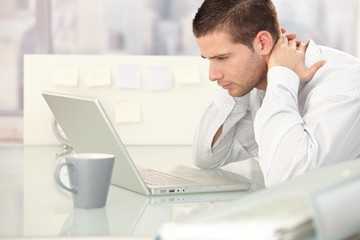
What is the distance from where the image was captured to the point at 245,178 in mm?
1700

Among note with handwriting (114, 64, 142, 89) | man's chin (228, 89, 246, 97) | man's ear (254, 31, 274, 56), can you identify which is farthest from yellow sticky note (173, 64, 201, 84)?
man's ear (254, 31, 274, 56)

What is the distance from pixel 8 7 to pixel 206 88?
2.14 m

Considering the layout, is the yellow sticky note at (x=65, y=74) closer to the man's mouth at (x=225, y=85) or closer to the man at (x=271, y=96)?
the man at (x=271, y=96)

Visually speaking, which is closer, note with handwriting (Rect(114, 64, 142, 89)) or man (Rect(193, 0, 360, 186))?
man (Rect(193, 0, 360, 186))

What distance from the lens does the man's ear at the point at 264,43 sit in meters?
1.70

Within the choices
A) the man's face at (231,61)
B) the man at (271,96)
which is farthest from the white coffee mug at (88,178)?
the man's face at (231,61)

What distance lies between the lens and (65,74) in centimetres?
231

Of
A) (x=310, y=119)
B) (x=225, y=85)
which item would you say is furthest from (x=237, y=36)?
(x=310, y=119)

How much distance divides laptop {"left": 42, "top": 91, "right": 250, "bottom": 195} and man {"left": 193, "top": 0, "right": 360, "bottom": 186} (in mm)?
125

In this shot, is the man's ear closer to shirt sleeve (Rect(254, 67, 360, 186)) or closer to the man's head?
the man's head

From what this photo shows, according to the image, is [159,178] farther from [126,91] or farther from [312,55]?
[126,91]

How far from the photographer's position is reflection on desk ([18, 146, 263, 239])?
3.54 feet

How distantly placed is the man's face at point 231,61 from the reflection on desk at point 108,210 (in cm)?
24

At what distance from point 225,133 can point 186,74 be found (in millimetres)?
430
